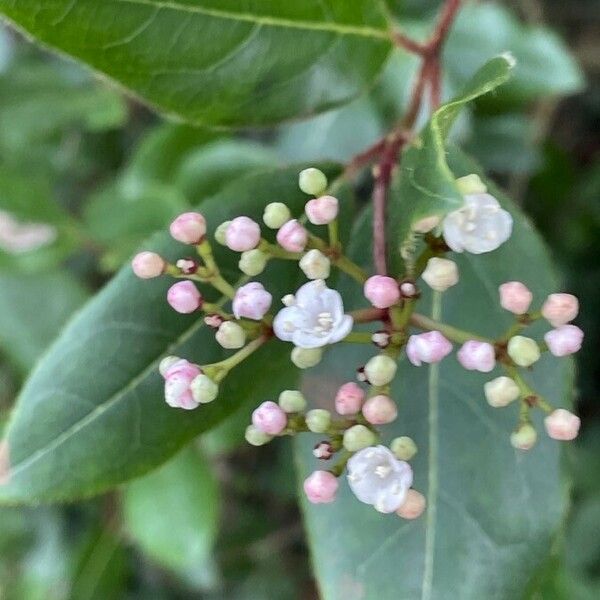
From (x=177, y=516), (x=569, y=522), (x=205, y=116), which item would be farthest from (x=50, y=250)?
(x=569, y=522)

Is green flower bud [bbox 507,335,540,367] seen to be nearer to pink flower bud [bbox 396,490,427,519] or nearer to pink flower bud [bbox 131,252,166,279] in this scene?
pink flower bud [bbox 396,490,427,519]

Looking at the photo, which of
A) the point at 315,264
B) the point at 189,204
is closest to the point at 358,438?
A: the point at 315,264

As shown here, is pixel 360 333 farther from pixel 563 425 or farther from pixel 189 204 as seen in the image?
pixel 189 204

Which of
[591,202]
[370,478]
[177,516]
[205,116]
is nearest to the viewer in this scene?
[370,478]

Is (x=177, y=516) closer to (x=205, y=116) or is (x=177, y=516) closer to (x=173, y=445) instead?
(x=173, y=445)

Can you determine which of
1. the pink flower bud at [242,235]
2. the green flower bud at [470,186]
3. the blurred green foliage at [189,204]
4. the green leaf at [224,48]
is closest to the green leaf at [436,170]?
the green flower bud at [470,186]

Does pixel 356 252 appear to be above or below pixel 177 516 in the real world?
above

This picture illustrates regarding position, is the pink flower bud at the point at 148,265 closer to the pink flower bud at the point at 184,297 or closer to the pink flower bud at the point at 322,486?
the pink flower bud at the point at 184,297

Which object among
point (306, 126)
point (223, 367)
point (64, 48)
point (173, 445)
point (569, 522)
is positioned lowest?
point (569, 522)
